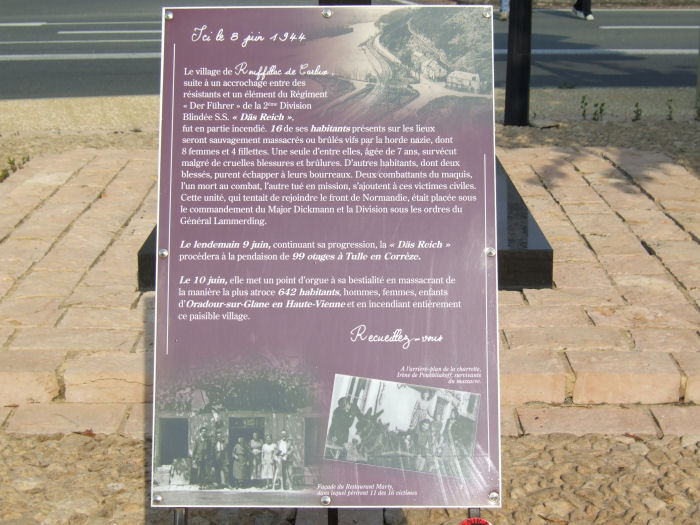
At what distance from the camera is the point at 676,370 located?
423 centimetres

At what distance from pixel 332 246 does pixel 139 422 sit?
163 cm

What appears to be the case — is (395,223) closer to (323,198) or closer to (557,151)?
(323,198)

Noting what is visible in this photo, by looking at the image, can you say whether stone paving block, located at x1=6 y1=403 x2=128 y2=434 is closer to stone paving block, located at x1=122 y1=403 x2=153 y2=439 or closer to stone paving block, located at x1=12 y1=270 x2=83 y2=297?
stone paving block, located at x1=122 y1=403 x2=153 y2=439

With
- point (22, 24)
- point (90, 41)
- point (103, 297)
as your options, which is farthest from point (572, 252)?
point (22, 24)

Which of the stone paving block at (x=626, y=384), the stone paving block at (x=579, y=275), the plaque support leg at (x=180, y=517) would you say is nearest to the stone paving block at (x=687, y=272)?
the stone paving block at (x=579, y=275)

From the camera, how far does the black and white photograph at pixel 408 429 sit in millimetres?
2834

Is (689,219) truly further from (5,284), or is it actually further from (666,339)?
(5,284)

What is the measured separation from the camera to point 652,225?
241 inches

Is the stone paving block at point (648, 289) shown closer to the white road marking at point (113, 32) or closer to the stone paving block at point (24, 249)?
the stone paving block at point (24, 249)

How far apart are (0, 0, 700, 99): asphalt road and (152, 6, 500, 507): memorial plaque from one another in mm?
8380

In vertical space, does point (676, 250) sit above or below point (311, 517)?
above

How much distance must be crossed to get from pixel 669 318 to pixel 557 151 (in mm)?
3296

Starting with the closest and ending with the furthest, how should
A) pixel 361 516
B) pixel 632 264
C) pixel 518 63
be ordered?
pixel 361 516, pixel 632 264, pixel 518 63

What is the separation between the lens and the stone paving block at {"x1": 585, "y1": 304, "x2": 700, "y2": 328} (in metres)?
4.76
